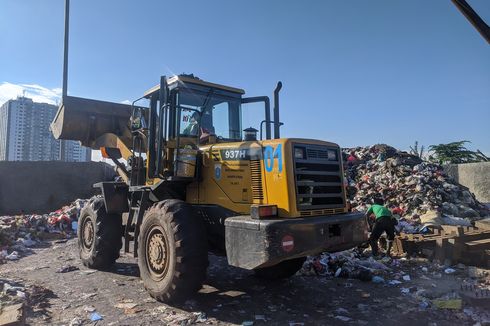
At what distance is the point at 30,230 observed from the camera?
1170cm

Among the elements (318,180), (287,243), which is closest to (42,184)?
(318,180)

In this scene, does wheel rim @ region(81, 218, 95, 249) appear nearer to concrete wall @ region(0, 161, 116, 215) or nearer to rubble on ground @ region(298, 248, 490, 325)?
rubble on ground @ region(298, 248, 490, 325)

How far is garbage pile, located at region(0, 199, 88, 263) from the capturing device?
991 centimetres

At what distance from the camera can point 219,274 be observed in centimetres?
707

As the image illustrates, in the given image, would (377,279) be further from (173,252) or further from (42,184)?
(42,184)

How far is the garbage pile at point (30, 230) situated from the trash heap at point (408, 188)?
8861 millimetres

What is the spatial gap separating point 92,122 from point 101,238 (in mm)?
2365

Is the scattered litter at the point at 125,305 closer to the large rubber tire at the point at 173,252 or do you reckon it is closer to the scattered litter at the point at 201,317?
the large rubber tire at the point at 173,252

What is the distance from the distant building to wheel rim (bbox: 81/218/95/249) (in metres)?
14.9

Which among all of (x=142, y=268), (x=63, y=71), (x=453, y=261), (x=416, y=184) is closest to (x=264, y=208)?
(x=142, y=268)

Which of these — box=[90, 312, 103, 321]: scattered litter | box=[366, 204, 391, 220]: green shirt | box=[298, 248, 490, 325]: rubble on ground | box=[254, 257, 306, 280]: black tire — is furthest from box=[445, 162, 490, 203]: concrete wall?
box=[90, 312, 103, 321]: scattered litter

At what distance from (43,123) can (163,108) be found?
1936 centimetres

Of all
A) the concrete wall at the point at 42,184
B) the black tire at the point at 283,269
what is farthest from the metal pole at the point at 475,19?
the concrete wall at the point at 42,184

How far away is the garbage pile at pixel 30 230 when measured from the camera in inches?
390
